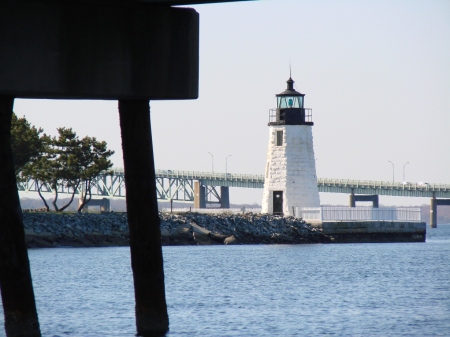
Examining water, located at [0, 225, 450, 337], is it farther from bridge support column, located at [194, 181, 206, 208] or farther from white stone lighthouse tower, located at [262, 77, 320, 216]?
bridge support column, located at [194, 181, 206, 208]

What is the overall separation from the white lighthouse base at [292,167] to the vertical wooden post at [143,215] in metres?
43.3

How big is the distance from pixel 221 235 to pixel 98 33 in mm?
47341

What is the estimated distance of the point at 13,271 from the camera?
18266mm

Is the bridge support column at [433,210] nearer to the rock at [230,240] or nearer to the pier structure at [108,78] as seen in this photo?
the rock at [230,240]

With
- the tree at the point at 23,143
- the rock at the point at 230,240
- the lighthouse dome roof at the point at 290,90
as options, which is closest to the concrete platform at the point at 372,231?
the rock at the point at 230,240

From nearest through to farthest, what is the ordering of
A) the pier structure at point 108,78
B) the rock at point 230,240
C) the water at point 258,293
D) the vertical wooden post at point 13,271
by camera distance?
the pier structure at point 108,78
the vertical wooden post at point 13,271
the water at point 258,293
the rock at point 230,240

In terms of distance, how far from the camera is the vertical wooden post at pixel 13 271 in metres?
18.3

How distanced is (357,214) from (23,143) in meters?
22.5

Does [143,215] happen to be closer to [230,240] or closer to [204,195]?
[230,240]

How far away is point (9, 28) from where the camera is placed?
17156mm

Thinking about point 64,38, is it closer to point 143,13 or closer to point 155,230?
point 143,13

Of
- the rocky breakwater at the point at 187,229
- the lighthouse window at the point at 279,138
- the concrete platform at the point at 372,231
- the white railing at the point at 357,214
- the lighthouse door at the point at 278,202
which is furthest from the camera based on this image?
the concrete platform at the point at 372,231

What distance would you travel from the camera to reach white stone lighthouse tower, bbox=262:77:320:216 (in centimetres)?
6309

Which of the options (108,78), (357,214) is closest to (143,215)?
(108,78)
